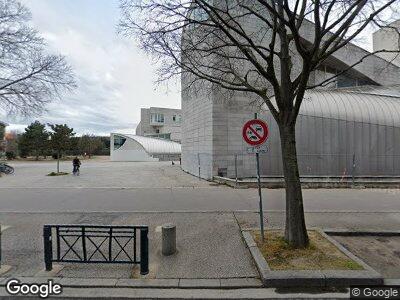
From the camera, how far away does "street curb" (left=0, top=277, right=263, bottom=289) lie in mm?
4648

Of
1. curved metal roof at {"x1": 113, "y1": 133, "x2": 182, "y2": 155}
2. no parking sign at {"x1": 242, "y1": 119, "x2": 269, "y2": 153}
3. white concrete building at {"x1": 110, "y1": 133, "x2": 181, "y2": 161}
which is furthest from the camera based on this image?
curved metal roof at {"x1": 113, "y1": 133, "x2": 182, "y2": 155}

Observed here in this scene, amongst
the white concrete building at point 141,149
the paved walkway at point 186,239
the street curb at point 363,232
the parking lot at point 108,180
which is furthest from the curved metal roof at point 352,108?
the white concrete building at point 141,149

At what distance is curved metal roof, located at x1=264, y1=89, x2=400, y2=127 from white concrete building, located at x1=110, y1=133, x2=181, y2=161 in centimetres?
3544

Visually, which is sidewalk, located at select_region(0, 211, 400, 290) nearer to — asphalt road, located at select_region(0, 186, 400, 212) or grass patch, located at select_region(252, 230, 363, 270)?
grass patch, located at select_region(252, 230, 363, 270)

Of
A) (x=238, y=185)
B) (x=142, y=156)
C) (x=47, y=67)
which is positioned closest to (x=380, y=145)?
(x=238, y=185)

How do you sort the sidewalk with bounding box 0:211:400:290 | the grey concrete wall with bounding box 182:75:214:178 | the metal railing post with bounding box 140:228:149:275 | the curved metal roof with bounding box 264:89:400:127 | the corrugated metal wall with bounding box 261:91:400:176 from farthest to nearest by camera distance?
1. the grey concrete wall with bounding box 182:75:214:178
2. the curved metal roof with bounding box 264:89:400:127
3. the corrugated metal wall with bounding box 261:91:400:176
4. the metal railing post with bounding box 140:228:149:275
5. the sidewalk with bounding box 0:211:400:290

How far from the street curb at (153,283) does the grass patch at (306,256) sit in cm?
72

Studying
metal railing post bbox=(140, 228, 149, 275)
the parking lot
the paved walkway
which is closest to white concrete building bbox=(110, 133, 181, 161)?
the parking lot

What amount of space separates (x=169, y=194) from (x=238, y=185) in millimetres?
3896

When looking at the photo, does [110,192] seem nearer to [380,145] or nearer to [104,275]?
[104,275]

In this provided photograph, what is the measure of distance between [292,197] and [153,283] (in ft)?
11.2

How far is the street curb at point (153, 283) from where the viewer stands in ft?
15.3

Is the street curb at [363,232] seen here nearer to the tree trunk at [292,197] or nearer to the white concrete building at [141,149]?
the tree trunk at [292,197]

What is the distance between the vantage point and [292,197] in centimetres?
619
